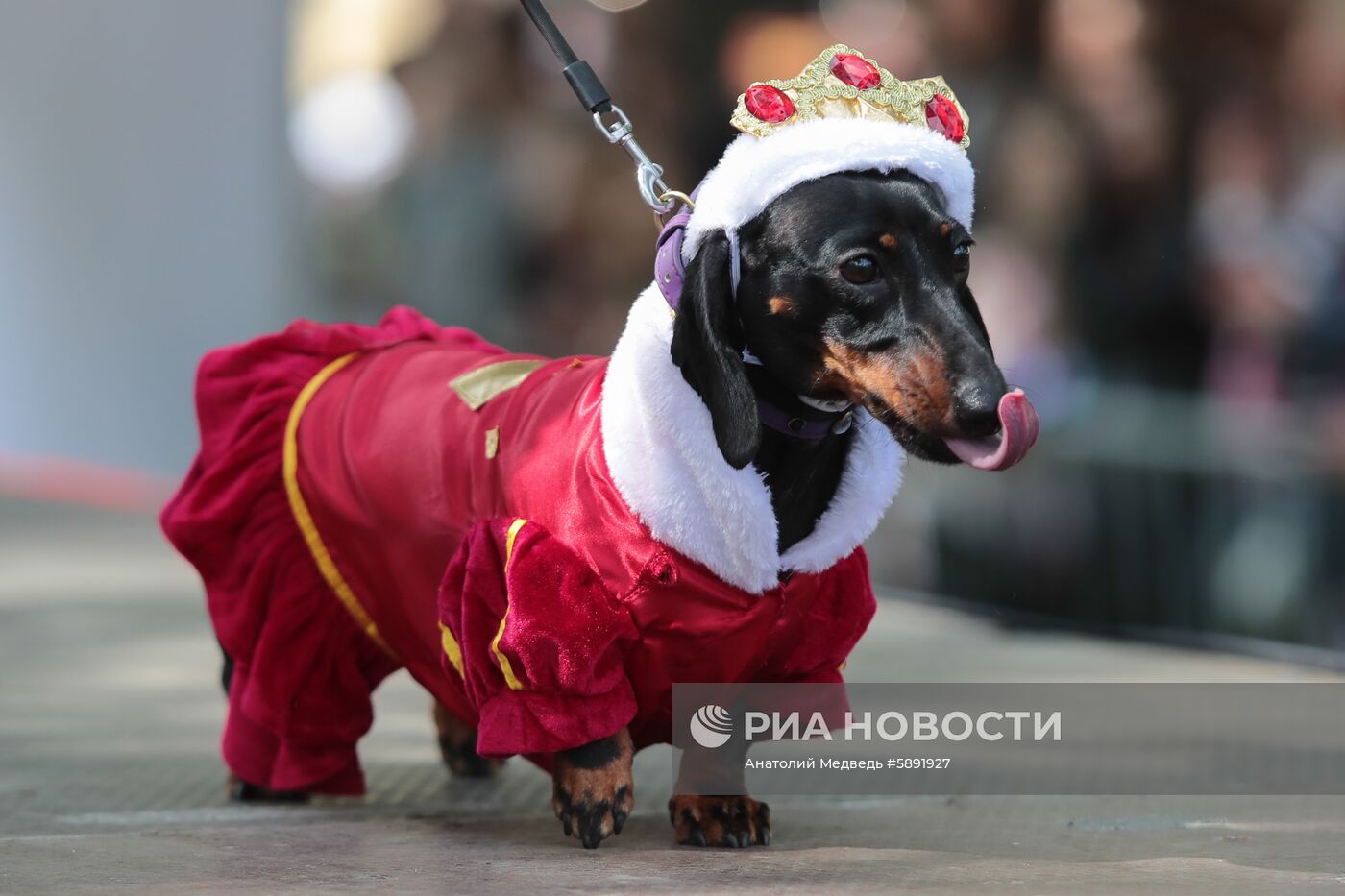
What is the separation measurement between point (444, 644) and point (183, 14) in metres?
8.42

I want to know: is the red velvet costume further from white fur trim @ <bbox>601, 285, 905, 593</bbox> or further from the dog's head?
the dog's head

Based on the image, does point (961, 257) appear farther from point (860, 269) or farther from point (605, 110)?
point (605, 110)

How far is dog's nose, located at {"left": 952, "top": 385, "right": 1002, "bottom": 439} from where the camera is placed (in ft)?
9.78

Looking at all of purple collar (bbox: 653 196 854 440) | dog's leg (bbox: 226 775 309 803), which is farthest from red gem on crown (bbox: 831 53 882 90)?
dog's leg (bbox: 226 775 309 803)

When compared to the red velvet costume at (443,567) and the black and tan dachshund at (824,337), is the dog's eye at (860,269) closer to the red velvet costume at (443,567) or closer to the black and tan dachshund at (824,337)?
the black and tan dachshund at (824,337)

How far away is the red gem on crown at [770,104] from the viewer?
3.29m

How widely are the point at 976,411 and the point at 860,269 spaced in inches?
12.8

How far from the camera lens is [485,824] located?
383 centimetres

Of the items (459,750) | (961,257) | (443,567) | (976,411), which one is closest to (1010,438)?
(976,411)

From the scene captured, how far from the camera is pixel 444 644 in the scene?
346 centimetres

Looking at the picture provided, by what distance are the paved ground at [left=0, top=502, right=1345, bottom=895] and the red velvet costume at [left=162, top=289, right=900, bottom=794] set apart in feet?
0.84

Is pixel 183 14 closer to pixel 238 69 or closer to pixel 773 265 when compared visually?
pixel 238 69

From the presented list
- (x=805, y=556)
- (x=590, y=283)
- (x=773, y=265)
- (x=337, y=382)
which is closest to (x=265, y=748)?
(x=337, y=382)

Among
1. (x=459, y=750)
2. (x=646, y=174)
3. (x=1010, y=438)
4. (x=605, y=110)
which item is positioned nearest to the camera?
(x=1010, y=438)
